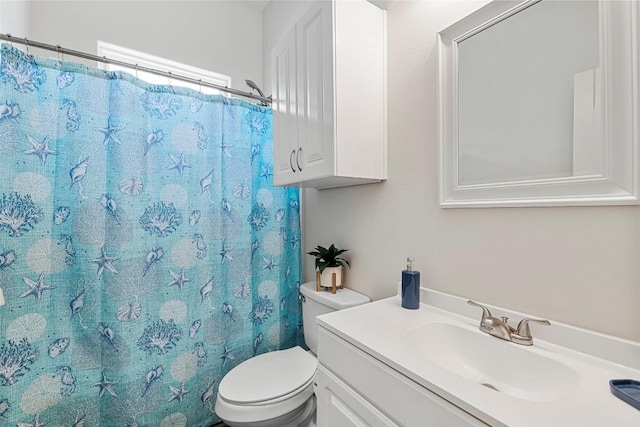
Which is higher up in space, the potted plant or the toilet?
the potted plant

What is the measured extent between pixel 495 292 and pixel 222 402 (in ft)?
3.72

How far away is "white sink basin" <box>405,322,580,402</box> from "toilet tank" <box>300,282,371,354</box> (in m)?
0.45

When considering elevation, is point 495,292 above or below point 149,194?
below

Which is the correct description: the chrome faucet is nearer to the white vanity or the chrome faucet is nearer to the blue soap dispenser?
the white vanity

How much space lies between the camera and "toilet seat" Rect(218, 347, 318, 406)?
1.16 m

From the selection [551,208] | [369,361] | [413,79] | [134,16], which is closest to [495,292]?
[551,208]

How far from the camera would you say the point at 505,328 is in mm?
813

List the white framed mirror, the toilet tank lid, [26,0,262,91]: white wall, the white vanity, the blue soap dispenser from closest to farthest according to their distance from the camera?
the white vanity < the white framed mirror < the blue soap dispenser < the toilet tank lid < [26,0,262,91]: white wall

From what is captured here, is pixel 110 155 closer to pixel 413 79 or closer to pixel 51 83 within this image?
pixel 51 83

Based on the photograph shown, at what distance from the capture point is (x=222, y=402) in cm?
117

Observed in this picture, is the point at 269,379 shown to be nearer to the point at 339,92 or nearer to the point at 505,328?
the point at 505,328

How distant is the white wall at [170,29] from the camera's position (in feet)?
5.28

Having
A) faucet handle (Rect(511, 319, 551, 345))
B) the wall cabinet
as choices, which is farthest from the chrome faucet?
the wall cabinet

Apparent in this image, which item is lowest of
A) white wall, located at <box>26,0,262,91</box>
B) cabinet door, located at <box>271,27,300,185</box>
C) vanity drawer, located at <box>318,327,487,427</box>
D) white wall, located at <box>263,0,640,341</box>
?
vanity drawer, located at <box>318,327,487,427</box>
